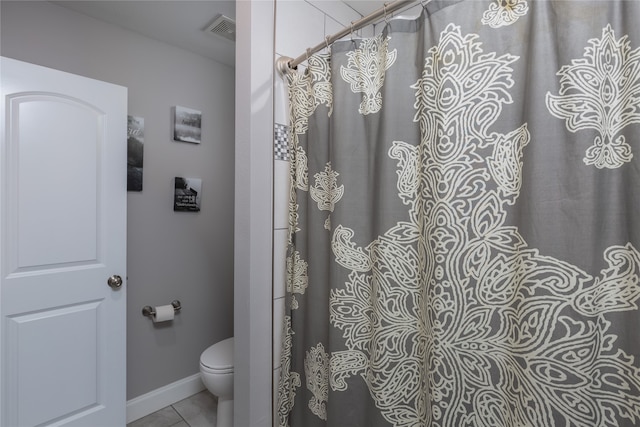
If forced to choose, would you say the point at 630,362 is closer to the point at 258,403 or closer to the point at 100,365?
the point at 258,403

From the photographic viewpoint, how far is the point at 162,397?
6.48 ft

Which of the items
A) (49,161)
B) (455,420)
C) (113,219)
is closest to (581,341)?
(455,420)

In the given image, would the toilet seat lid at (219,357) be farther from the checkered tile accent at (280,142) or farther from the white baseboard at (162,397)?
the checkered tile accent at (280,142)

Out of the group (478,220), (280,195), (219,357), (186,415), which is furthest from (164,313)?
(478,220)

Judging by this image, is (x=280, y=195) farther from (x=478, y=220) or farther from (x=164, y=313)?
(x=164, y=313)

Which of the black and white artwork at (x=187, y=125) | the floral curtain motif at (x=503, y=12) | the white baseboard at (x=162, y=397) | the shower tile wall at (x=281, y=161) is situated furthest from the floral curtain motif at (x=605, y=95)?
the white baseboard at (x=162, y=397)

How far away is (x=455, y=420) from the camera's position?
77 centimetres

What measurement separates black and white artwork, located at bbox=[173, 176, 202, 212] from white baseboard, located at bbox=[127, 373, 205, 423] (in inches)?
47.8

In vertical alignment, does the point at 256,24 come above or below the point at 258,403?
above

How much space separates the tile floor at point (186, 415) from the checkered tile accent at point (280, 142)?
1.70 meters

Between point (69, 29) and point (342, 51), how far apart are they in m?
1.68

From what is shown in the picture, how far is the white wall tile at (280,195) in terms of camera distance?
1276mm

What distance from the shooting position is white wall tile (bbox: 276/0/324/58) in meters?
1.27

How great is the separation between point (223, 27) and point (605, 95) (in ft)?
6.44
